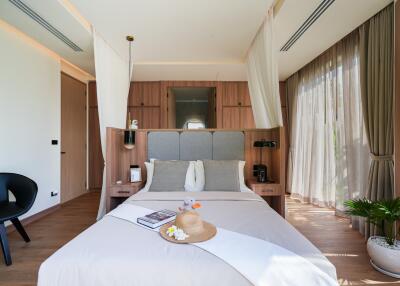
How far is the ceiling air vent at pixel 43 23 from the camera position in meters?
2.18

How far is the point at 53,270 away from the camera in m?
1.07

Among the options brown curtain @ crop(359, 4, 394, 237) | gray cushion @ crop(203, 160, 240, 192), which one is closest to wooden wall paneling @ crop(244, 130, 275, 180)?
gray cushion @ crop(203, 160, 240, 192)

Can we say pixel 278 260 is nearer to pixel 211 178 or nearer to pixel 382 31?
pixel 211 178

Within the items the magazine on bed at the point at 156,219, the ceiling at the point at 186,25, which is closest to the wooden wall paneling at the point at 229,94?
the ceiling at the point at 186,25

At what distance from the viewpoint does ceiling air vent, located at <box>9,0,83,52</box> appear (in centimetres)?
218

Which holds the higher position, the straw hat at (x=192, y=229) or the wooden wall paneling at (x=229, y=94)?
the wooden wall paneling at (x=229, y=94)

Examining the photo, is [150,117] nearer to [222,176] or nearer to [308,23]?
[222,176]

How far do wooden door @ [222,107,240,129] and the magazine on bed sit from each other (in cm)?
341

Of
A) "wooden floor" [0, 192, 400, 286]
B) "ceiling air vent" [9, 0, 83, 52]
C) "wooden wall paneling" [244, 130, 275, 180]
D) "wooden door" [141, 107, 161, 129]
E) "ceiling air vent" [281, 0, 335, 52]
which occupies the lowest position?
"wooden floor" [0, 192, 400, 286]

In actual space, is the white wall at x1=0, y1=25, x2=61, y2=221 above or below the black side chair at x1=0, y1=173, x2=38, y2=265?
above

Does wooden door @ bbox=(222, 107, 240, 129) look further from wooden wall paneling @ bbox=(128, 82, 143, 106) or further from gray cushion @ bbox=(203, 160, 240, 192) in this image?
gray cushion @ bbox=(203, 160, 240, 192)

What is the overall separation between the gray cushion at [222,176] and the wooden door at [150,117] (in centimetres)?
253

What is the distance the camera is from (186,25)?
2.62 m

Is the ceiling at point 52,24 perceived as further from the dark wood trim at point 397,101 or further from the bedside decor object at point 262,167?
the dark wood trim at point 397,101
